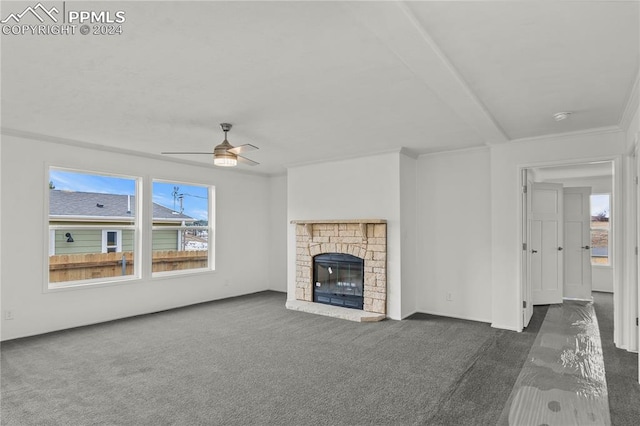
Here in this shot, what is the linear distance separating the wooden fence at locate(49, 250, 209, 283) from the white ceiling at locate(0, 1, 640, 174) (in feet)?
5.58

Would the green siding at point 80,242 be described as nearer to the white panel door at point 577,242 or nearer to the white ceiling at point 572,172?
the white ceiling at point 572,172

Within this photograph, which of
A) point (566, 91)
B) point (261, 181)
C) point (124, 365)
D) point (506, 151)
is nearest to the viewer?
point (566, 91)

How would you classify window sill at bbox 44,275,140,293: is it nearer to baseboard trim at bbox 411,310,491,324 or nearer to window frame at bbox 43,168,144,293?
window frame at bbox 43,168,144,293

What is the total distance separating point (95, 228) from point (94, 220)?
0.38ft

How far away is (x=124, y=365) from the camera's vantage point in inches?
138

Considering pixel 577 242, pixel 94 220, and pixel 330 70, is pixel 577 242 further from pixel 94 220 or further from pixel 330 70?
pixel 94 220

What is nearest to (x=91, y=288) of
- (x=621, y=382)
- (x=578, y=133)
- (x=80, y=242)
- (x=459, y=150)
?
(x=80, y=242)

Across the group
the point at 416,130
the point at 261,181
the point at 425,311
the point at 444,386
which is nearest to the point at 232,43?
the point at 416,130

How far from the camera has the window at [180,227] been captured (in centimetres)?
593

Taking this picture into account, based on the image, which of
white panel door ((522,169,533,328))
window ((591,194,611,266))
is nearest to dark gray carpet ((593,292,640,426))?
white panel door ((522,169,533,328))

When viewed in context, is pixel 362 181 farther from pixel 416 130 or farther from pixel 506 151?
pixel 506 151

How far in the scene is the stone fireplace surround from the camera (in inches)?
211

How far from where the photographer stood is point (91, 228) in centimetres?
510

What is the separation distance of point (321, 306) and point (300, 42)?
4.33m
